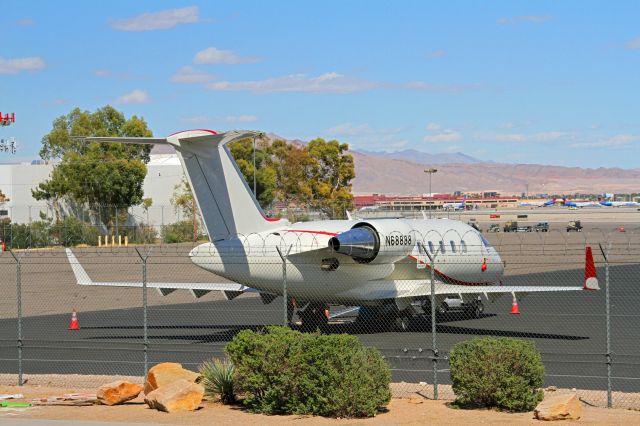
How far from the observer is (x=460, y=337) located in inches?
1018

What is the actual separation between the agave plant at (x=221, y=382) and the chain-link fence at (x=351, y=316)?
233cm

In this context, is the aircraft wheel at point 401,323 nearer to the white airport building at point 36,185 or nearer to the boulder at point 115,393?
the boulder at point 115,393

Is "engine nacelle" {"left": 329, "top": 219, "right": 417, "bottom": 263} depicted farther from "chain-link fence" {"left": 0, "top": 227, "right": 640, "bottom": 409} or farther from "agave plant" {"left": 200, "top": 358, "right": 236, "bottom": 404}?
"agave plant" {"left": 200, "top": 358, "right": 236, "bottom": 404}

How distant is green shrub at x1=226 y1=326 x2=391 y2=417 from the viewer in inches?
595

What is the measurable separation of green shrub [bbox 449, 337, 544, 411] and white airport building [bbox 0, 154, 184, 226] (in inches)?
2722

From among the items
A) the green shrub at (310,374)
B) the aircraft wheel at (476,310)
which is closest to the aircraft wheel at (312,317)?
the aircraft wheel at (476,310)

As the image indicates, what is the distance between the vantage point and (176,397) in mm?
15828

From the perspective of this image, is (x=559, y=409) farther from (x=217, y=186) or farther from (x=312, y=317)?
(x=312, y=317)

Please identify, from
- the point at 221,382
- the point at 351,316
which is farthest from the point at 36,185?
the point at 221,382

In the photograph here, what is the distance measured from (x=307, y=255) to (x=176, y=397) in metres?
10.2

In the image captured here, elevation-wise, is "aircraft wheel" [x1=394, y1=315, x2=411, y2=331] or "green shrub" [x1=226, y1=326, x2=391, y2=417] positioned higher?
"green shrub" [x1=226, y1=326, x2=391, y2=417]

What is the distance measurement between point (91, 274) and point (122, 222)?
33.5m

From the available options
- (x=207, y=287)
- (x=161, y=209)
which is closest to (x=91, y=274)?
(x=207, y=287)

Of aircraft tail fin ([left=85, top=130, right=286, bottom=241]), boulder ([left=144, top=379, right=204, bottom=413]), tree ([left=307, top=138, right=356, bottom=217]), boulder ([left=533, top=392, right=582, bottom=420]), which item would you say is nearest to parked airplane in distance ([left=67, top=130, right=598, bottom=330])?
aircraft tail fin ([left=85, top=130, right=286, bottom=241])
